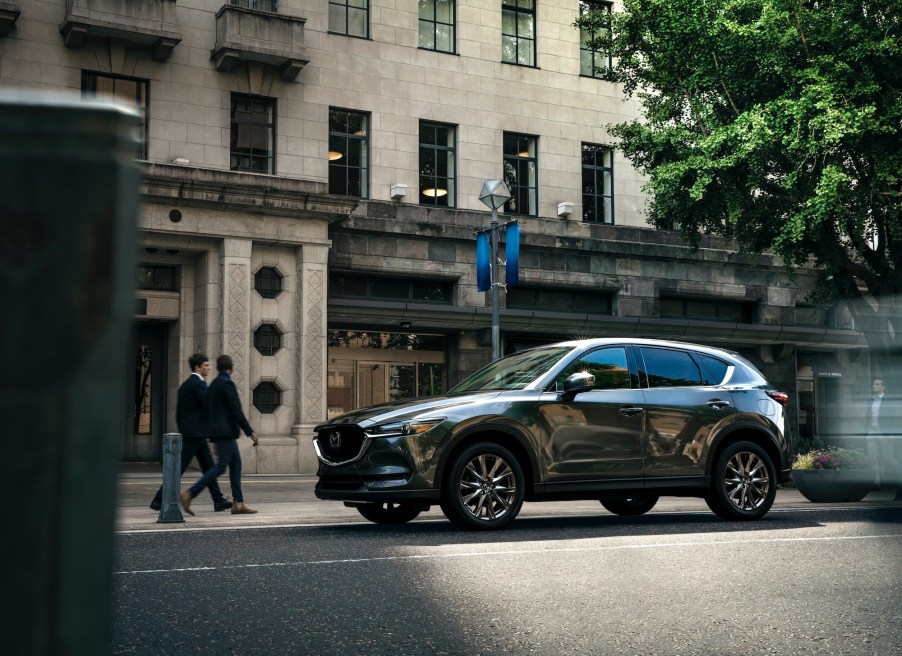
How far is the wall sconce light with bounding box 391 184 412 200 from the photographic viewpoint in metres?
22.8

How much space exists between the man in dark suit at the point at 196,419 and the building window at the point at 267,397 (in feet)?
26.5

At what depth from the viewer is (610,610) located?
221 inches

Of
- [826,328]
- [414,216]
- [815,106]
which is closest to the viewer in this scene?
[815,106]

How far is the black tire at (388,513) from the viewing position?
428 inches

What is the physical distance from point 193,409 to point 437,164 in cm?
1256

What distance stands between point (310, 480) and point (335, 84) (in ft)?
27.9

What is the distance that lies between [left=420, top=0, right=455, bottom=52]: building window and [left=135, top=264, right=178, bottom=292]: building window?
7482mm

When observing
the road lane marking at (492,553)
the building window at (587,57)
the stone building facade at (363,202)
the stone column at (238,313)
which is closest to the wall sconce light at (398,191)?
the stone building facade at (363,202)

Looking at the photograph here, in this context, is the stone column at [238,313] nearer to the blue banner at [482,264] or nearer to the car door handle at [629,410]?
the blue banner at [482,264]

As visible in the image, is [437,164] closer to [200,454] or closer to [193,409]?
[193,409]

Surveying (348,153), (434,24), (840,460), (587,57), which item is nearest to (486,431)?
(840,460)

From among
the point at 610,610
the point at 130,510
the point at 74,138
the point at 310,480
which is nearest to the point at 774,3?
the point at 310,480

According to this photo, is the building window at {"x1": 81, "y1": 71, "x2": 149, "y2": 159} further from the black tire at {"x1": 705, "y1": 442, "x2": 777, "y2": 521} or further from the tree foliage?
the black tire at {"x1": 705, "y1": 442, "x2": 777, "y2": 521}

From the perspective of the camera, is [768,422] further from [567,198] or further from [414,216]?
[567,198]
